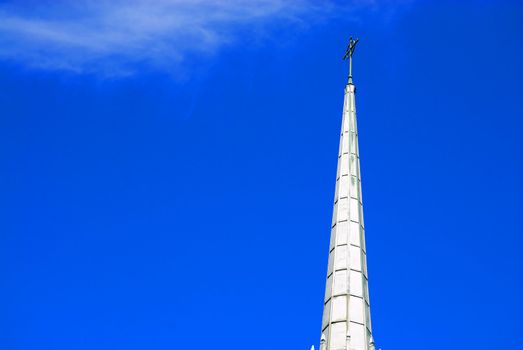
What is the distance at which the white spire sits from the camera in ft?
73.0

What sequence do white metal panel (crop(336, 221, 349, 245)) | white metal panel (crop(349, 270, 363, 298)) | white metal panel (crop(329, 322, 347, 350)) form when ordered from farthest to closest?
1. white metal panel (crop(336, 221, 349, 245))
2. white metal panel (crop(349, 270, 363, 298))
3. white metal panel (crop(329, 322, 347, 350))

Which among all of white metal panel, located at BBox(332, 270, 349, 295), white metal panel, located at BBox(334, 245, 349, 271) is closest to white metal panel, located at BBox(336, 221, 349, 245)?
white metal panel, located at BBox(334, 245, 349, 271)

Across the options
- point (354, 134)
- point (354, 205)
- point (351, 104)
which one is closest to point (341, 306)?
point (354, 205)

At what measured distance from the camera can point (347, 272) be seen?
23844 millimetres

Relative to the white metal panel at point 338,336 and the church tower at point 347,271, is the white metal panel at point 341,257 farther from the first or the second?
the white metal panel at point 338,336

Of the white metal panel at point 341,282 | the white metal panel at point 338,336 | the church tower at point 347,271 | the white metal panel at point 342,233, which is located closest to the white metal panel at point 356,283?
the church tower at point 347,271

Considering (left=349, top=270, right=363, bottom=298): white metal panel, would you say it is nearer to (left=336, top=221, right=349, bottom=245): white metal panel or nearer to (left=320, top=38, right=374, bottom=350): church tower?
(left=320, top=38, right=374, bottom=350): church tower

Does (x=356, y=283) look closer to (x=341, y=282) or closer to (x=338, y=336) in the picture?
(x=341, y=282)

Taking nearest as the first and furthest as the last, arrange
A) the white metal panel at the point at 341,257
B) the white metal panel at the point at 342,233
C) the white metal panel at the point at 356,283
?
1. the white metal panel at the point at 356,283
2. the white metal panel at the point at 341,257
3. the white metal panel at the point at 342,233

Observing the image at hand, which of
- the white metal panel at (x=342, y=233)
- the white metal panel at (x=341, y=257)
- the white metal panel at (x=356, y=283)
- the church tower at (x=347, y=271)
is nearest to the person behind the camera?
the church tower at (x=347, y=271)

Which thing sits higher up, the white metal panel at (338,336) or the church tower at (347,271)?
the church tower at (347,271)

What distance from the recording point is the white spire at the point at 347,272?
22.2 meters

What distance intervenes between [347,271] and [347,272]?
43 millimetres

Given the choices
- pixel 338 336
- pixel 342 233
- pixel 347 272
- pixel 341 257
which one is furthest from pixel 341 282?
pixel 342 233
